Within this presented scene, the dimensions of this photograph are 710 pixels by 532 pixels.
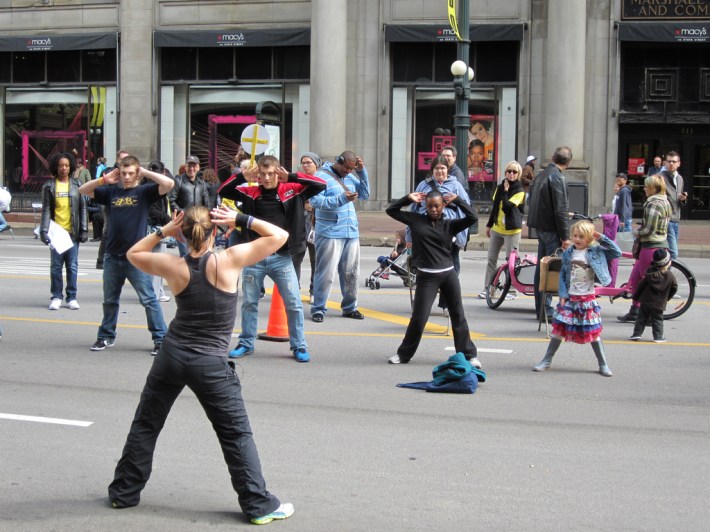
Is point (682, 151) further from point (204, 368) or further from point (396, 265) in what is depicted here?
point (204, 368)

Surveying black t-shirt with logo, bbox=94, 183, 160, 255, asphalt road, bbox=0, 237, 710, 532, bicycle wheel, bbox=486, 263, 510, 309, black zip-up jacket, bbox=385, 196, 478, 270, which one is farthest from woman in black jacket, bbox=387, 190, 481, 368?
bicycle wheel, bbox=486, 263, 510, 309

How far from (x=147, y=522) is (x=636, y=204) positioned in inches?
1046

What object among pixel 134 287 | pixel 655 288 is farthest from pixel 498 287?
pixel 134 287

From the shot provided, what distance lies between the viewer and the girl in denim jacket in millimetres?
9586

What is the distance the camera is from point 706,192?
3048 cm

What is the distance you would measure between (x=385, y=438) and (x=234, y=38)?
2680 centimetres

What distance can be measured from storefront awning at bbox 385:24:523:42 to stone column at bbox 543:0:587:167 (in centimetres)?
169

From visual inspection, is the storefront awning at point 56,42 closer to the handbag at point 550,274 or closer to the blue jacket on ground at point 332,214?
the blue jacket on ground at point 332,214

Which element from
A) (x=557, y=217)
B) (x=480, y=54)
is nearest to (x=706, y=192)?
(x=480, y=54)

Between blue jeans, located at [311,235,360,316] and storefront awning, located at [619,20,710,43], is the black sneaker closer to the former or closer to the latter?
blue jeans, located at [311,235,360,316]

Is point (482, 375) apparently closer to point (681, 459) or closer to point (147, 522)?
point (681, 459)

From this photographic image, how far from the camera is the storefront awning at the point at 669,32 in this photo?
96.7 feet

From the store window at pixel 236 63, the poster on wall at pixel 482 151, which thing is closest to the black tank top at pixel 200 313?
the poster on wall at pixel 482 151

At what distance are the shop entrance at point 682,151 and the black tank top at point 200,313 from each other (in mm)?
26211
